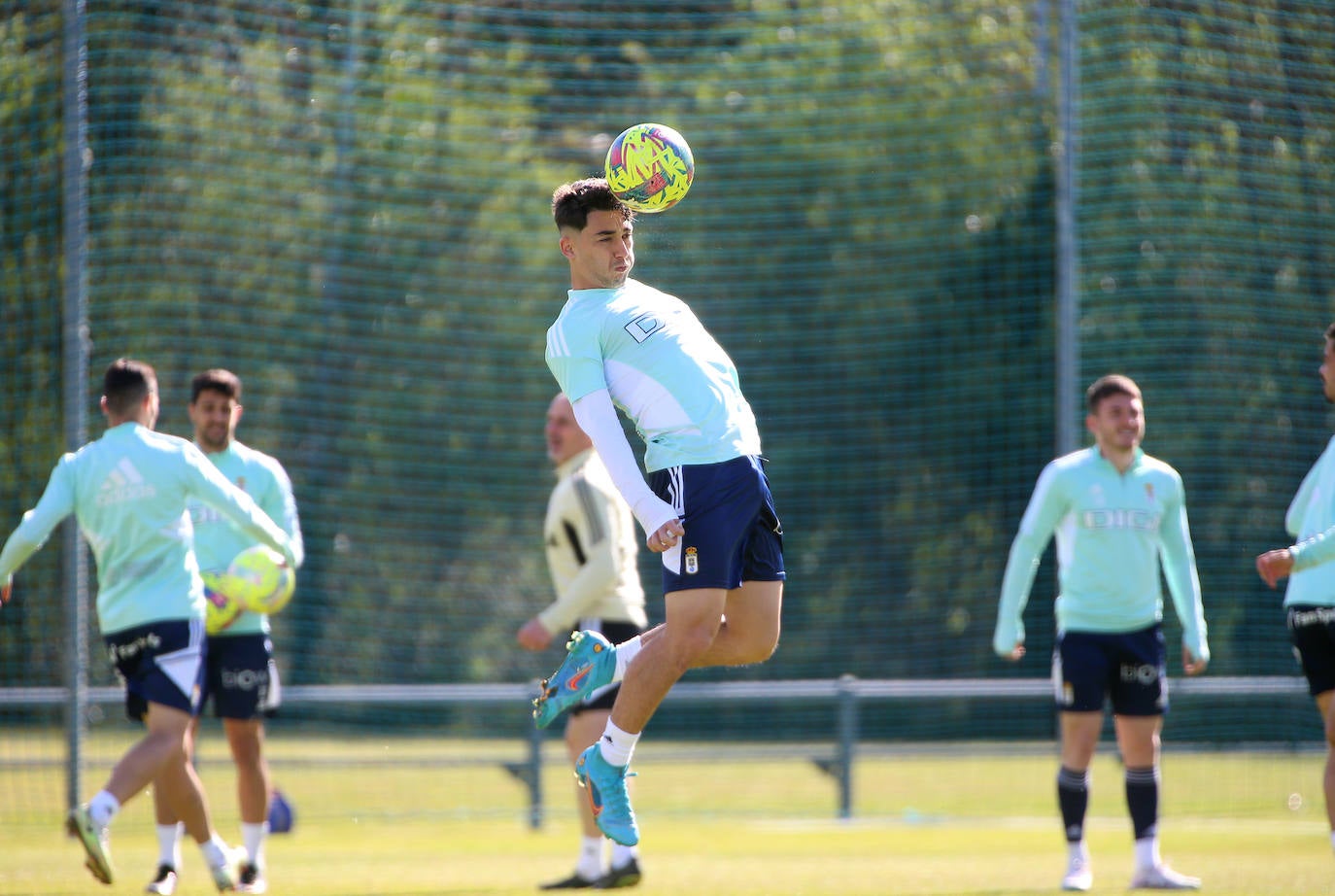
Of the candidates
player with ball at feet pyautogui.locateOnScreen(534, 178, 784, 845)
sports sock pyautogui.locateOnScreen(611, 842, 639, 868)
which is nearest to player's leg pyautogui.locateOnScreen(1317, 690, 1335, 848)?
player with ball at feet pyautogui.locateOnScreen(534, 178, 784, 845)

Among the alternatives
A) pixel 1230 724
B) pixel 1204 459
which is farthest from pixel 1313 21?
pixel 1230 724

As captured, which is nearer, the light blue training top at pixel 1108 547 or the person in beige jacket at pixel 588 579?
the person in beige jacket at pixel 588 579

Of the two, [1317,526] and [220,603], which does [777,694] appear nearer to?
[220,603]

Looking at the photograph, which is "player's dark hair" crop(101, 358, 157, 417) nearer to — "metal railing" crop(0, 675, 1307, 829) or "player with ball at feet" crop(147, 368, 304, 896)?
"player with ball at feet" crop(147, 368, 304, 896)

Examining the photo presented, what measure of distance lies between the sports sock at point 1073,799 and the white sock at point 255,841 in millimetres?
3568

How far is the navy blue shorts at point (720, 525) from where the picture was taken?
5566mm

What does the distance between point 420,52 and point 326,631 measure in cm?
591

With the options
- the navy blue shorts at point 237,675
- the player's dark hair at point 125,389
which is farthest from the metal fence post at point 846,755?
the player's dark hair at point 125,389

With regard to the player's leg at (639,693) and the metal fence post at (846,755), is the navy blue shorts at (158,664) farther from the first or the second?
the metal fence post at (846,755)

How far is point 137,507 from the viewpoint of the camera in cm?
687

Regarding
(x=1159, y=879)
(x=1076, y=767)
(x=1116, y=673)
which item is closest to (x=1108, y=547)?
(x=1116, y=673)

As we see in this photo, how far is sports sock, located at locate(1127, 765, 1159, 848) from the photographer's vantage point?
25.5 feet

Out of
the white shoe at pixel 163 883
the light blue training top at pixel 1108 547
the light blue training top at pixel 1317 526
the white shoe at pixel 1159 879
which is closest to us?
the light blue training top at pixel 1317 526

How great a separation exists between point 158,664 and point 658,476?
2.39m
